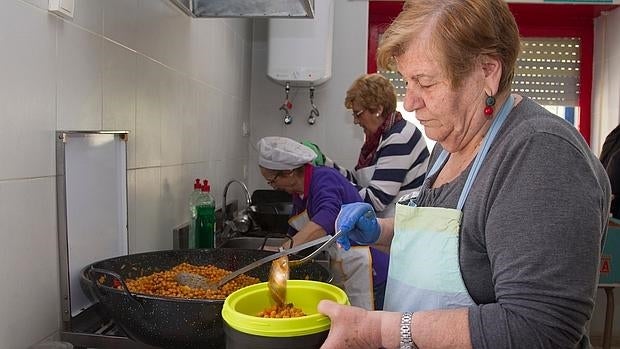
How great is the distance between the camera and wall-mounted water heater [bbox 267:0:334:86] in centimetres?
295

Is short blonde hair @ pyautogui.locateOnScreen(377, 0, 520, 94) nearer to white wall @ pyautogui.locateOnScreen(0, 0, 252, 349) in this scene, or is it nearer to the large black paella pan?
the large black paella pan

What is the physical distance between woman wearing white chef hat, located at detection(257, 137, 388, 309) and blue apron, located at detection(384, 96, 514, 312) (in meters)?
0.77

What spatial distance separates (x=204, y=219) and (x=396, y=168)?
0.90 meters

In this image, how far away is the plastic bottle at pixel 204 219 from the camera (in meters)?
1.93

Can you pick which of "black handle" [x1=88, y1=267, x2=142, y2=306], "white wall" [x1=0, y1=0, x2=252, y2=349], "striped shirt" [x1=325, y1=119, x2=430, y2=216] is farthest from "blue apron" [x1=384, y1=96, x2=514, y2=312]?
"striped shirt" [x1=325, y1=119, x2=430, y2=216]

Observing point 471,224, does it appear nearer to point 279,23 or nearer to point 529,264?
point 529,264

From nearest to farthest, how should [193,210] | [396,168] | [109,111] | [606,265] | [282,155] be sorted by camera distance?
[109,111], [193,210], [282,155], [396,168], [606,265]

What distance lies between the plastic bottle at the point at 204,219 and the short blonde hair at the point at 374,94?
3.06 ft

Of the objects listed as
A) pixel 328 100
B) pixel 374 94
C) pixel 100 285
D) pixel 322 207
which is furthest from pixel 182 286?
pixel 328 100

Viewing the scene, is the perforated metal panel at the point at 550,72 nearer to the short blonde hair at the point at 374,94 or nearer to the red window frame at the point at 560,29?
the red window frame at the point at 560,29

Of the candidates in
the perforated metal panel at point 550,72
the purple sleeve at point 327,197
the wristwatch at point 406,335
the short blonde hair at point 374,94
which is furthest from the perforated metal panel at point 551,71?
the wristwatch at point 406,335

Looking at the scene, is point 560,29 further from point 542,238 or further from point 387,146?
point 542,238

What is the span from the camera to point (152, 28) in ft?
5.20

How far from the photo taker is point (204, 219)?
1.94 meters
